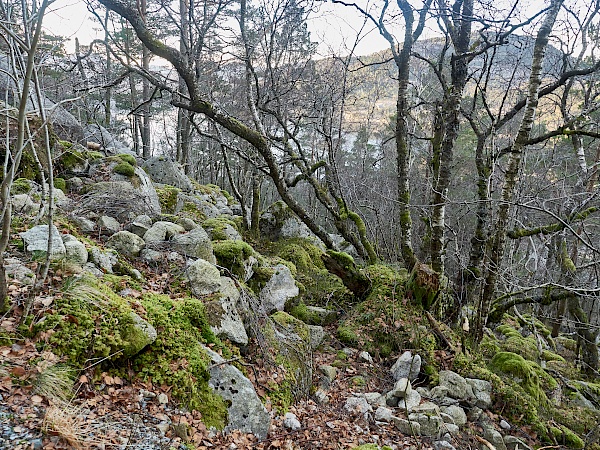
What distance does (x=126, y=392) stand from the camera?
2.76 meters

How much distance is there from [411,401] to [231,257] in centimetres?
311

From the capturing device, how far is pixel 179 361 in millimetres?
3172

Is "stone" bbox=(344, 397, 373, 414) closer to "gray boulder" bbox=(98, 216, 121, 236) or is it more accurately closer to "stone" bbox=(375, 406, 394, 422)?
"stone" bbox=(375, 406, 394, 422)

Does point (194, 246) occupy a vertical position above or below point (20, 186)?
below

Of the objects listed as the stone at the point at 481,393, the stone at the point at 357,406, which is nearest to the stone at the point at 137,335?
the stone at the point at 357,406

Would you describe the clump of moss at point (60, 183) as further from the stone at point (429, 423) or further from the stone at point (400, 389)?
the stone at point (429, 423)

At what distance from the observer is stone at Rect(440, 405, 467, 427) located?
14.2 ft

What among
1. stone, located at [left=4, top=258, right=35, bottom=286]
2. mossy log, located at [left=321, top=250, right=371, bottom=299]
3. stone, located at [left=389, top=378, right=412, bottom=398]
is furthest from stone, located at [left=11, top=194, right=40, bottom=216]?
stone, located at [left=389, top=378, right=412, bottom=398]

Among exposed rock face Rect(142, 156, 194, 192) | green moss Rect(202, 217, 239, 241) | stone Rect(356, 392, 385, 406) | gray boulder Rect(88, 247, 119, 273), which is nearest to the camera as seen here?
gray boulder Rect(88, 247, 119, 273)

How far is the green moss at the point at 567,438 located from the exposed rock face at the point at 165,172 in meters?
10.3

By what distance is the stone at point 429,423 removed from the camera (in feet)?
13.0

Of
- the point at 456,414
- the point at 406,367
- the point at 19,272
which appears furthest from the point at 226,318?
the point at 456,414

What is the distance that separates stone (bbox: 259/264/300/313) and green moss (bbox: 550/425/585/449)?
13.3 ft

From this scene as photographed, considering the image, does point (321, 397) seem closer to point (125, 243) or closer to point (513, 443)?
point (513, 443)
